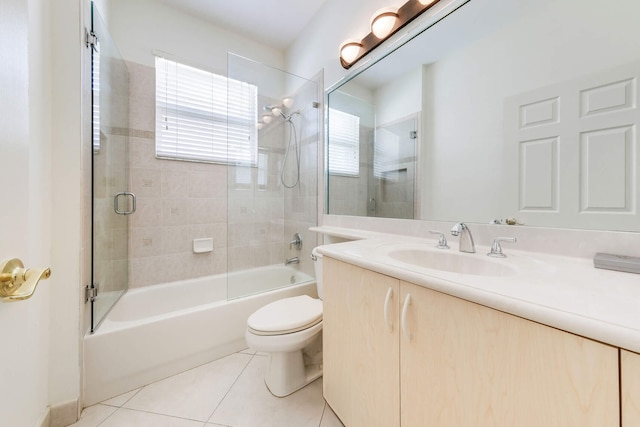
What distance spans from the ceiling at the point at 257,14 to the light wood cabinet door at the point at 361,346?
2.18 metres

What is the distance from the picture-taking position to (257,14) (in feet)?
6.66

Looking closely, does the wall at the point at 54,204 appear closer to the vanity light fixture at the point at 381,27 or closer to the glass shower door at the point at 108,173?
the glass shower door at the point at 108,173

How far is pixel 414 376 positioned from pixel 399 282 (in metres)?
0.27

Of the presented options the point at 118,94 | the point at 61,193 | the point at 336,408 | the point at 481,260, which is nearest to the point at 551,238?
the point at 481,260

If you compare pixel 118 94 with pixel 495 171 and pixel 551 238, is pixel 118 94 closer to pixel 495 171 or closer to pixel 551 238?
pixel 495 171

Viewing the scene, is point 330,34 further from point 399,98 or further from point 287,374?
point 287,374

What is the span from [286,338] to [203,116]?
2044 millimetres

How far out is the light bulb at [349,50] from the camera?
163 centimetres

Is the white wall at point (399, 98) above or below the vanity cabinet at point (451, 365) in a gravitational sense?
above

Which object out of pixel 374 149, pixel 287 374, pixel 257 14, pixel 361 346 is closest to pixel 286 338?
pixel 287 374

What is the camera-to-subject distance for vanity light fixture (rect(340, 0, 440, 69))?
4.17 ft

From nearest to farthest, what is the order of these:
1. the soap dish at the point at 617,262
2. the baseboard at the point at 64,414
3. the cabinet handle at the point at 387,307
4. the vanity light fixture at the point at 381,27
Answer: the soap dish at the point at 617,262, the cabinet handle at the point at 387,307, the baseboard at the point at 64,414, the vanity light fixture at the point at 381,27

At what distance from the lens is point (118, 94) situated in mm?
1699

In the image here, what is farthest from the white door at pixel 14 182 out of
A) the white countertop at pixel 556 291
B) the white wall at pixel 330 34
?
the white wall at pixel 330 34
